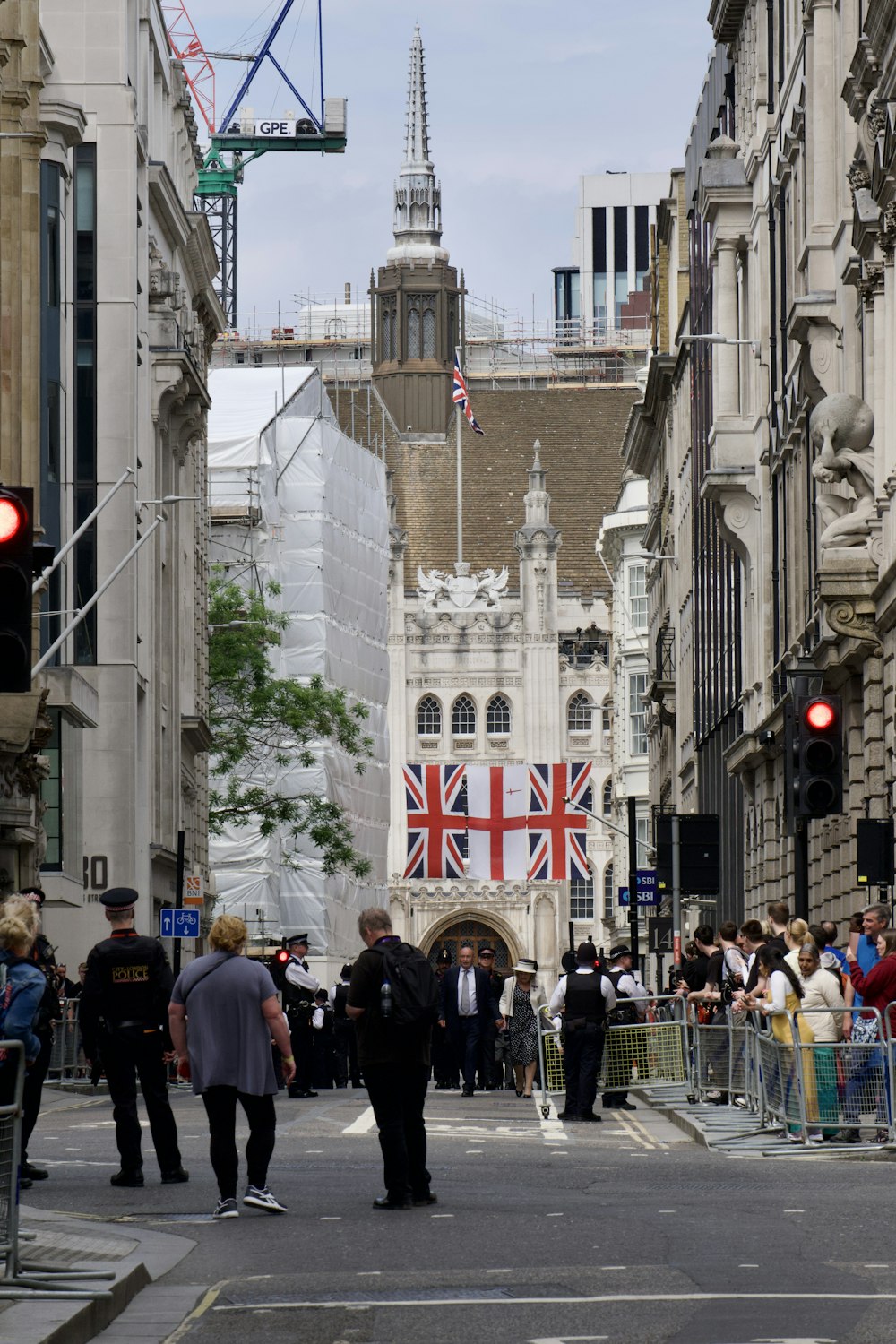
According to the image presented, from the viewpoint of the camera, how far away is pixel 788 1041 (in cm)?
1962

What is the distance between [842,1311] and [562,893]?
10919 cm

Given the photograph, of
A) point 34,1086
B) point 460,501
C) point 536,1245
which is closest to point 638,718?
point 460,501

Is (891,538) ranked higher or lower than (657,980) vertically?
higher

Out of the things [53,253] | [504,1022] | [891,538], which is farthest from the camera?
Answer: [53,253]

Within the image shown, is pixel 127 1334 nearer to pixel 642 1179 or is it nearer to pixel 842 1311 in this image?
pixel 842 1311

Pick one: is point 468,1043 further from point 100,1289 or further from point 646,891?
point 100,1289

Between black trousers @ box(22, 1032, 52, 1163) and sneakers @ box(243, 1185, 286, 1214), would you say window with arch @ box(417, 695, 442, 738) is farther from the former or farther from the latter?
sneakers @ box(243, 1185, 286, 1214)

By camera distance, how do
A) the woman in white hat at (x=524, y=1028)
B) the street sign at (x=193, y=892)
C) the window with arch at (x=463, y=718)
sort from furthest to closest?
the window with arch at (x=463, y=718), the street sign at (x=193, y=892), the woman in white hat at (x=524, y=1028)

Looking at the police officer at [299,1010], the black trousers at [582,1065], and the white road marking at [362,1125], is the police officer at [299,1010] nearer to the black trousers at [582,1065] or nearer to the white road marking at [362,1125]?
the white road marking at [362,1125]

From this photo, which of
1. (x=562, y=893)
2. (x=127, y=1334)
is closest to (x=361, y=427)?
(x=562, y=893)

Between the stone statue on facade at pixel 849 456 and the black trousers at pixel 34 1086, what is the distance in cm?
1461

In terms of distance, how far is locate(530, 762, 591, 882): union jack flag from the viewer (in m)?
77.1

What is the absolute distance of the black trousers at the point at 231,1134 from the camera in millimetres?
14523

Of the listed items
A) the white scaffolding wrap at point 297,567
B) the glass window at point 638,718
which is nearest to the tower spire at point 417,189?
the glass window at point 638,718
